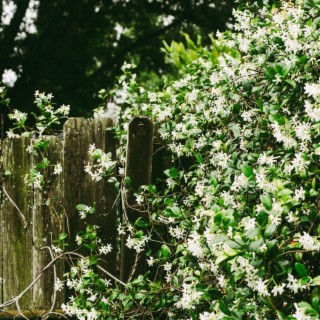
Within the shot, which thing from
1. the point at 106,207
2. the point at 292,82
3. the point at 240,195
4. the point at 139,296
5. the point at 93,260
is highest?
the point at 292,82

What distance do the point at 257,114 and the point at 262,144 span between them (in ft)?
0.45

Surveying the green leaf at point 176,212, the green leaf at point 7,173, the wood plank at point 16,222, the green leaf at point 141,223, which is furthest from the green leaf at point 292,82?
the green leaf at point 7,173

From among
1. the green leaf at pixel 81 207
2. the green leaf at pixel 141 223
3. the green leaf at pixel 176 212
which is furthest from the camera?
the green leaf at pixel 81 207

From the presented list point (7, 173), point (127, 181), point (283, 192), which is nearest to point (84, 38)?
point (7, 173)

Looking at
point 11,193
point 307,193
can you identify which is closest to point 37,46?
point 11,193

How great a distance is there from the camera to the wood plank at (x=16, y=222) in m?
2.57

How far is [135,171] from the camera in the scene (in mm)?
2297

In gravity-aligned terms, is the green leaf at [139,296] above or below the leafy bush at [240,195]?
below

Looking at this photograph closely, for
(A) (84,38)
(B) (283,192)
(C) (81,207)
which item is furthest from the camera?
(A) (84,38)

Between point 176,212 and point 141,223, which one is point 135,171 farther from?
point 176,212

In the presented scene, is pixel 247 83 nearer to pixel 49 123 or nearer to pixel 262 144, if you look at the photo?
pixel 262 144

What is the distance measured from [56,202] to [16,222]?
0.32 meters

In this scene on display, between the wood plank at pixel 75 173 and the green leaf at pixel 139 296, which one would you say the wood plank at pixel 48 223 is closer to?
the wood plank at pixel 75 173

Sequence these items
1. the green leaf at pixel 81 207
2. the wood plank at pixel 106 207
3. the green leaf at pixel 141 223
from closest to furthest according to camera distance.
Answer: the green leaf at pixel 141 223 → the green leaf at pixel 81 207 → the wood plank at pixel 106 207
